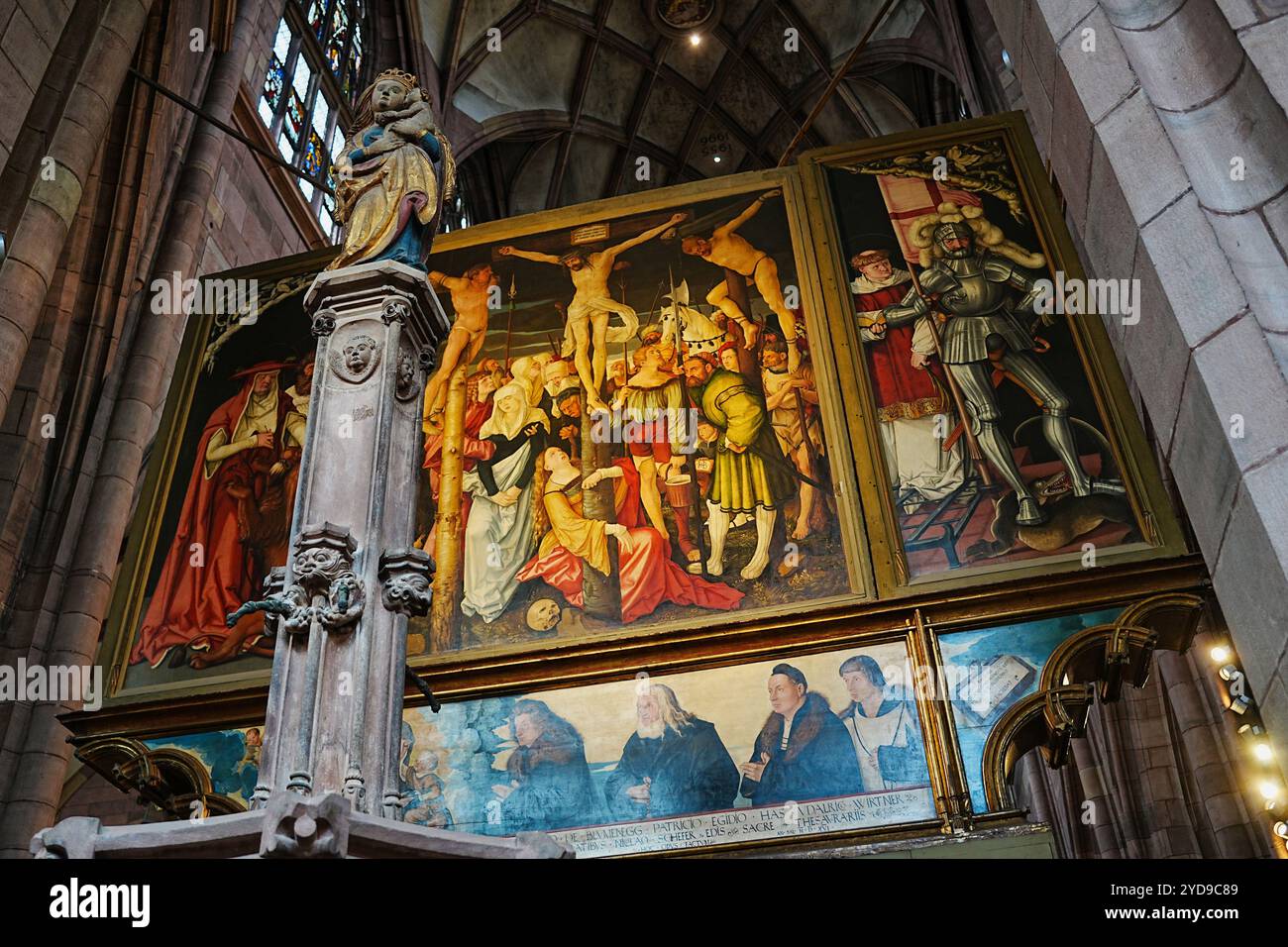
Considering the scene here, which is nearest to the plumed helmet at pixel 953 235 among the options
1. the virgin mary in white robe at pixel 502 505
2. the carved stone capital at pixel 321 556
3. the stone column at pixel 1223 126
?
the virgin mary in white robe at pixel 502 505

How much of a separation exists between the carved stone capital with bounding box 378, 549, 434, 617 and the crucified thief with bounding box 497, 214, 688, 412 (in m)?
4.39

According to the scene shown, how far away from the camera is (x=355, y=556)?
3.77 metres

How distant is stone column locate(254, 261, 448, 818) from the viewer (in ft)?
11.1

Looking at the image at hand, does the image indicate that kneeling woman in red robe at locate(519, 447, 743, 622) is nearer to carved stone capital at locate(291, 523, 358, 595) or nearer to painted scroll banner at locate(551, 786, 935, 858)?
painted scroll banner at locate(551, 786, 935, 858)

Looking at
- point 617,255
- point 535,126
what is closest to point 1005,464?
point 617,255

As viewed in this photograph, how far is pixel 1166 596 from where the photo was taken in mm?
6316

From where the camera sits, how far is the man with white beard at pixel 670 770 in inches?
248

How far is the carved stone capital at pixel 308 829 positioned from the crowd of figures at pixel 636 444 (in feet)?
14.1

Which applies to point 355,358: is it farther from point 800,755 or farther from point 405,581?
point 800,755

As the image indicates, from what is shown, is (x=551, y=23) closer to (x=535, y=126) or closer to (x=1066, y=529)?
(x=535, y=126)

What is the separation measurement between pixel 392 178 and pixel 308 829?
9.47 ft

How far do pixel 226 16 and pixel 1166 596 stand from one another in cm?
1030

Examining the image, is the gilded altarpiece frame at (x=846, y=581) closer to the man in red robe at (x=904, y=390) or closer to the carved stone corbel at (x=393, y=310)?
the man in red robe at (x=904, y=390)

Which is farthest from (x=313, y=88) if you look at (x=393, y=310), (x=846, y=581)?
(x=393, y=310)
